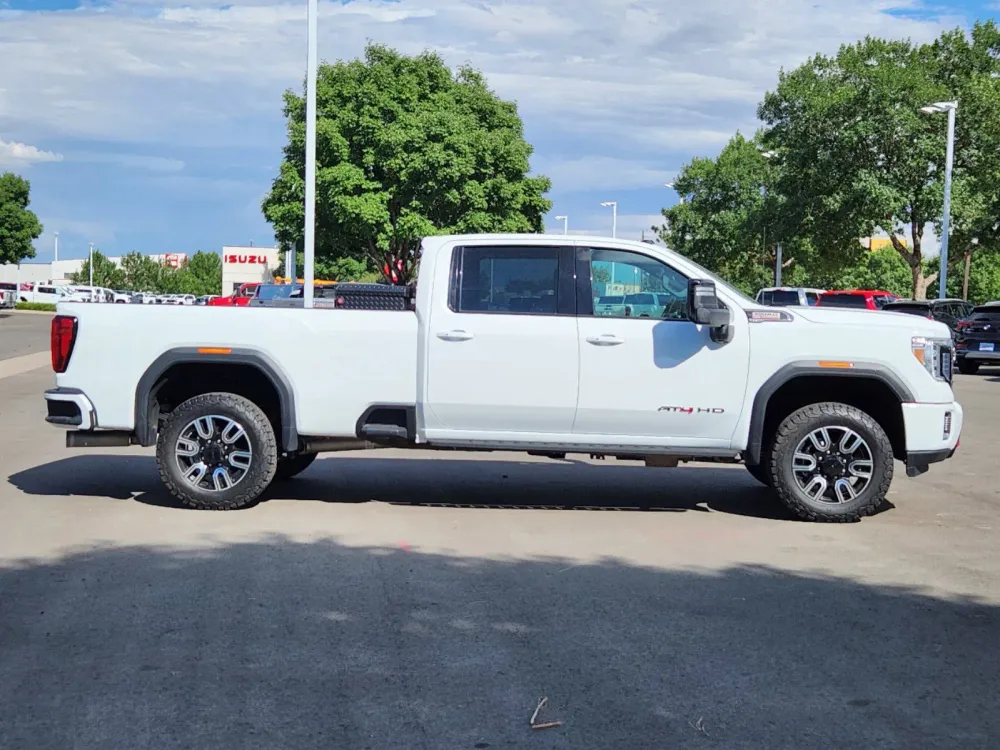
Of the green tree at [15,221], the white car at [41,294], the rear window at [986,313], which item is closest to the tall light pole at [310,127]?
the rear window at [986,313]

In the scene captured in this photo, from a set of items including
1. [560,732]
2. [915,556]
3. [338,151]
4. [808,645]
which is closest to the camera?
[560,732]

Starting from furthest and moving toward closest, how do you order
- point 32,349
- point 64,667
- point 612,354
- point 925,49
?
point 925,49 → point 32,349 → point 612,354 → point 64,667

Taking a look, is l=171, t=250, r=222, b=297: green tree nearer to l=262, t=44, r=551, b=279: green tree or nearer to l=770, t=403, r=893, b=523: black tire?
l=262, t=44, r=551, b=279: green tree

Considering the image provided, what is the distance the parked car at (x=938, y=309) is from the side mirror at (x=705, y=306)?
808 inches

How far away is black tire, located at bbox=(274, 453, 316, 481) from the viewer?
9492 millimetres

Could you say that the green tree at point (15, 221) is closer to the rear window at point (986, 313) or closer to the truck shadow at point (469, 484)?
the rear window at point (986, 313)

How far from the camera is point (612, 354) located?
311 inches

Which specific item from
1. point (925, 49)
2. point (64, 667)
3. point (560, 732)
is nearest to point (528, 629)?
point (560, 732)

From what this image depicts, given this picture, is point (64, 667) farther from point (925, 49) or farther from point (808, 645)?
point (925, 49)

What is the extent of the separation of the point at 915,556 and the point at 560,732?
3906mm

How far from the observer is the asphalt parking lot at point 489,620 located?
421 centimetres

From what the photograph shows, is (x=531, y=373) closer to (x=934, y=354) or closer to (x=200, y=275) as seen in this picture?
(x=934, y=354)

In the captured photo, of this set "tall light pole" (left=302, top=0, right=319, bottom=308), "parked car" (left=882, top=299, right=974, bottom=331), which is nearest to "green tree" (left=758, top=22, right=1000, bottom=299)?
"parked car" (left=882, top=299, right=974, bottom=331)

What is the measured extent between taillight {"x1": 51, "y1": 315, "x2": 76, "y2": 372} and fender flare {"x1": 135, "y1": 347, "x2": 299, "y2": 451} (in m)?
0.58
